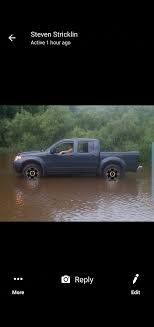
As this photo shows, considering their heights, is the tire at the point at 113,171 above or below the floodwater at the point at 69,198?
above

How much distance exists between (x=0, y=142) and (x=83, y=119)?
1.84m

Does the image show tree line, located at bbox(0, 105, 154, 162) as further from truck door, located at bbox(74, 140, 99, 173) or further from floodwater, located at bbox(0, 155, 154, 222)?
truck door, located at bbox(74, 140, 99, 173)

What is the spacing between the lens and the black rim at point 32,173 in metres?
10.3

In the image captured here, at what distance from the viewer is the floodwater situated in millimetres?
6748

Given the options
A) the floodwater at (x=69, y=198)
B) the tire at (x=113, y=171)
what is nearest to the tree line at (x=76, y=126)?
the floodwater at (x=69, y=198)

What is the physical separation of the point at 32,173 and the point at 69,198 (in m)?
1.85

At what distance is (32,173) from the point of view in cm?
1045

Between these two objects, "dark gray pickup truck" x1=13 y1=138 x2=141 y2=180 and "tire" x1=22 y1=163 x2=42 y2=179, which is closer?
"dark gray pickup truck" x1=13 y1=138 x2=141 y2=180
